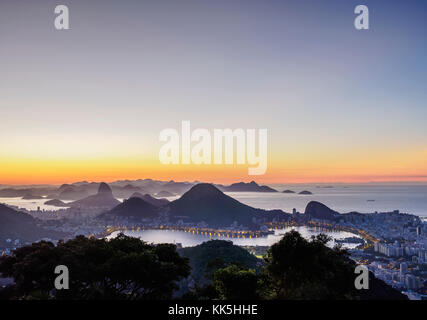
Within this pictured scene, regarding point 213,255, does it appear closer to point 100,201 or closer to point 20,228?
point 20,228

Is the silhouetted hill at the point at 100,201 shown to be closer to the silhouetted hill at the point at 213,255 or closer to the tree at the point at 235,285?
the silhouetted hill at the point at 213,255

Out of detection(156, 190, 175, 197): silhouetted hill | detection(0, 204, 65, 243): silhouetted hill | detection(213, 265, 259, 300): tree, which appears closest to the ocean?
detection(156, 190, 175, 197): silhouetted hill

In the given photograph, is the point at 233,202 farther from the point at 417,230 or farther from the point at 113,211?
the point at 417,230

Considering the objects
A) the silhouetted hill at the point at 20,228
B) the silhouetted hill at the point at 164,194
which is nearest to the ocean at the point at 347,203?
the silhouetted hill at the point at 164,194

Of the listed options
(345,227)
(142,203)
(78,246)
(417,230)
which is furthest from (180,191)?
(78,246)

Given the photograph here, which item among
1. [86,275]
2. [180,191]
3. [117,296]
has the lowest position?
[180,191]
